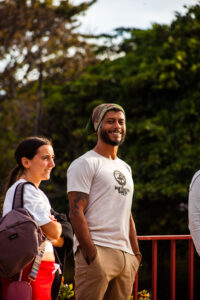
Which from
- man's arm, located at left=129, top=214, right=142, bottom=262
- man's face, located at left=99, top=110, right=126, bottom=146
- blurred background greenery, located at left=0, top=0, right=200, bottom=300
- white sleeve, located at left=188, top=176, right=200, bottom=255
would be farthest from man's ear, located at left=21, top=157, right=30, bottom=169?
blurred background greenery, located at left=0, top=0, right=200, bottom=300

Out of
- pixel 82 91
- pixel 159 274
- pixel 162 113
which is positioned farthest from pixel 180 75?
pixel 159 274

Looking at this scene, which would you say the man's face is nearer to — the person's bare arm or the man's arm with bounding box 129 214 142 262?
the man's arm with bounding box 129 214 142 262

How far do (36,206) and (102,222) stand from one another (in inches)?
19.6

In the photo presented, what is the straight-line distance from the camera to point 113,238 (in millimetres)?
2936

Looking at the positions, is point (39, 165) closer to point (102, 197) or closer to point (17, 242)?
point (102, 197)

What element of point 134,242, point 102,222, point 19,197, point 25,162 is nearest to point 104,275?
point 102,222

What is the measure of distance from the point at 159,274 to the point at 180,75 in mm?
6323

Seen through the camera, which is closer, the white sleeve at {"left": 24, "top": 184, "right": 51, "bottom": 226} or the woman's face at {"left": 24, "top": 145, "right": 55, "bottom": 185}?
the white sleeve at {"left": 24, "top": 184, "right": 51, "bottom": 226}

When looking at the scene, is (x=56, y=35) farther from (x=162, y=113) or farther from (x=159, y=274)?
(x=159, y=274)

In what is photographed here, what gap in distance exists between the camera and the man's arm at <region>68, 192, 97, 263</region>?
9.14 feet

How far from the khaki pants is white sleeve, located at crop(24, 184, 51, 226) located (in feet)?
1.40

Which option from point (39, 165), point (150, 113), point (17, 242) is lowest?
point (17, 242)

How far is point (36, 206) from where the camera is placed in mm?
2594

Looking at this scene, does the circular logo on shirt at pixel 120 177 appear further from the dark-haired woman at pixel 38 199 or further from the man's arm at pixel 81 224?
the dark-haired woman at pixel 38 199
